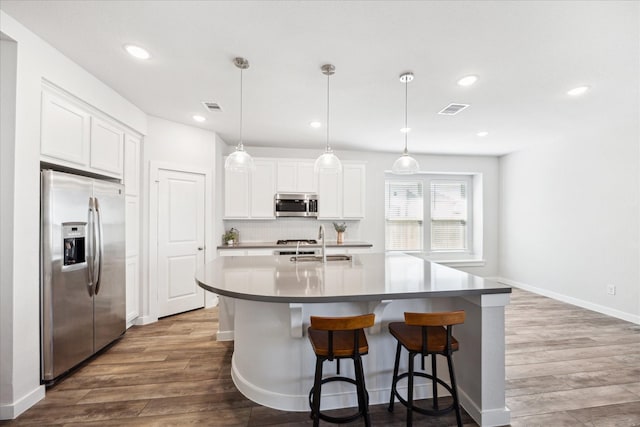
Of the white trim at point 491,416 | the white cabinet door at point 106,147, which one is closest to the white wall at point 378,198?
the white cabinet door at point 106,147

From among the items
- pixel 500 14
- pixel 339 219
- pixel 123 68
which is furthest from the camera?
pixel 339 219

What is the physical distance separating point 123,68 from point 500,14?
2.98 meters

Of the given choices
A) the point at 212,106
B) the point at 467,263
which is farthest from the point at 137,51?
the point at 467,263

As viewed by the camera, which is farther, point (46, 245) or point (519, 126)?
point (519, 126)

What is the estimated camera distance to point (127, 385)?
229 centimetres

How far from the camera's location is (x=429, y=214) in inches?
235

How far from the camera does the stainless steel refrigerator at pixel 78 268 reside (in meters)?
2.18

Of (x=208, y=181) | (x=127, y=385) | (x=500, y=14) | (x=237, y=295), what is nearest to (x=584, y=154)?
(x=500, y=14)

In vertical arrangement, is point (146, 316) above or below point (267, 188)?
below

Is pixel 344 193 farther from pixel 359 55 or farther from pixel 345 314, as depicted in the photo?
pixel 345 314

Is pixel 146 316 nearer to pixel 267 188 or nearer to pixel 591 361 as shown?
pixel 267 188

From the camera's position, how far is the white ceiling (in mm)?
1804

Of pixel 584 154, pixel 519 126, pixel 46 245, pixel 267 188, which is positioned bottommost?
pixel 46 245

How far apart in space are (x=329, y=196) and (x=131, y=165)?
2.90m
